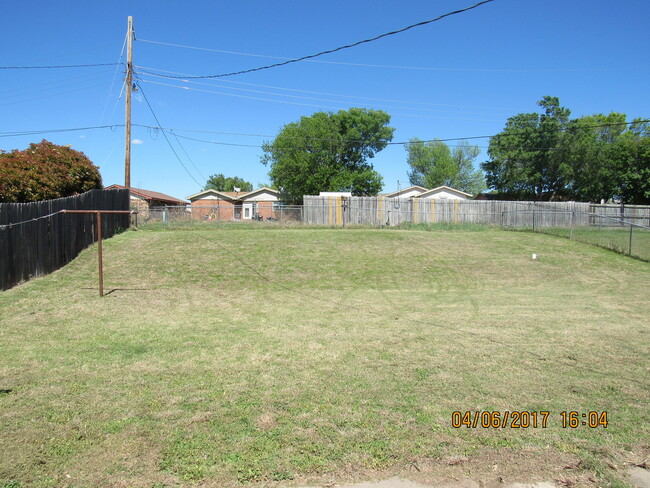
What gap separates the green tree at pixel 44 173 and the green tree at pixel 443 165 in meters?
64.5

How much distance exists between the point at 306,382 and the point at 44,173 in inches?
571

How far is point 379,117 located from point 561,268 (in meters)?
39.9

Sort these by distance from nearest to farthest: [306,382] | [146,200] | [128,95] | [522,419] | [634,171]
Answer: [522,419]
[306,382]
[128,95]
[146,200]
[634,171]

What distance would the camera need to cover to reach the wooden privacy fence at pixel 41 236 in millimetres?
10719

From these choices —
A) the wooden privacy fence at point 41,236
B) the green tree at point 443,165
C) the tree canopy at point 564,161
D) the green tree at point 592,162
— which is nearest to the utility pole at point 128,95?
the wooden privacy fence at point 41,236

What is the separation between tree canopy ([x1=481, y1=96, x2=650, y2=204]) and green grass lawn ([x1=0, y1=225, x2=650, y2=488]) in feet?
124

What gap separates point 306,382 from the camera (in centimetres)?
498

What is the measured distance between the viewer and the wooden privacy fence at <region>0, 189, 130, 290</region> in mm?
10719

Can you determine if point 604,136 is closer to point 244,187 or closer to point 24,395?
point 24,395

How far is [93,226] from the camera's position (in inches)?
663

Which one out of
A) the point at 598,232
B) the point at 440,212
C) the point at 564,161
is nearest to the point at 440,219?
the point at 440,212

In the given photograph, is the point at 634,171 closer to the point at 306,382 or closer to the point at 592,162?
the point at 592,162

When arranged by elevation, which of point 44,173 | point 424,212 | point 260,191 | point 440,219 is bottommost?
point 440,219

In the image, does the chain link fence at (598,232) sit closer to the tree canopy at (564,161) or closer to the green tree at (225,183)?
the tree canopy at (564,161)
